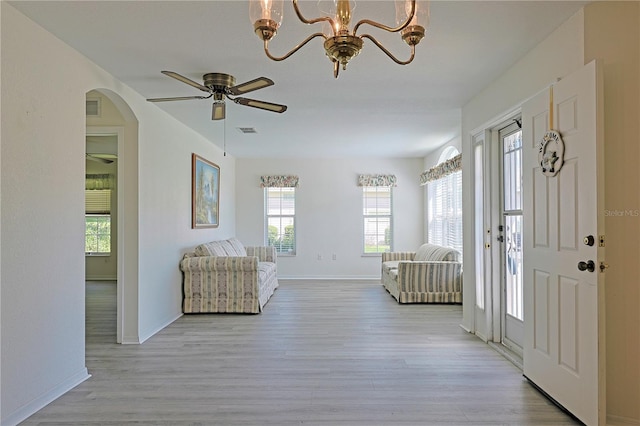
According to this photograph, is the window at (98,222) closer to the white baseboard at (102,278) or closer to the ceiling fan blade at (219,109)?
the white baseboard at (102,278)

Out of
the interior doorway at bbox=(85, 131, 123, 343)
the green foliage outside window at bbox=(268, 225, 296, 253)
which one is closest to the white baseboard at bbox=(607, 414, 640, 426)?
the green foliage outside window at bbox=(268, 225, 296, 253)

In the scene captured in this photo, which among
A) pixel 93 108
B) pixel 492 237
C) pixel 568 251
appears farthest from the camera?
pixel 93 108

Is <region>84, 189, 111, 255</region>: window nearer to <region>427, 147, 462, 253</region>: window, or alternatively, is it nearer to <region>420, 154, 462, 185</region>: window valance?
<region>420, 154, 462, 185</region>: window valance

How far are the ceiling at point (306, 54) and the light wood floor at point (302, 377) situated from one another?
2418 millimetres

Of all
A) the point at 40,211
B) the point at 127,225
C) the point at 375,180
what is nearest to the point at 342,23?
the point at 40,211

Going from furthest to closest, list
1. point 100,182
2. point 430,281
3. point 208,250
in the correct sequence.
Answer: point 100,182 → point 430,281 → point 208,250

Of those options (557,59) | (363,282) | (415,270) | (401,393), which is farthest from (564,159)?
(363,282)

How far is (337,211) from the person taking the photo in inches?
305

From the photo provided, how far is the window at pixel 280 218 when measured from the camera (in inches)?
307

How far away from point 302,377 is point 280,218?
203 inches

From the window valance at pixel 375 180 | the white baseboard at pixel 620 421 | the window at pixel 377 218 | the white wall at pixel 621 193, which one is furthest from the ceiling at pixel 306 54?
the window at pixel 377 218

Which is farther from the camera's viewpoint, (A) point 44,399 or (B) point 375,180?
(B) point 375,180

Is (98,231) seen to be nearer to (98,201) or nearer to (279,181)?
(98,201)

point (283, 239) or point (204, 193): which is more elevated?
point (204, 193)
